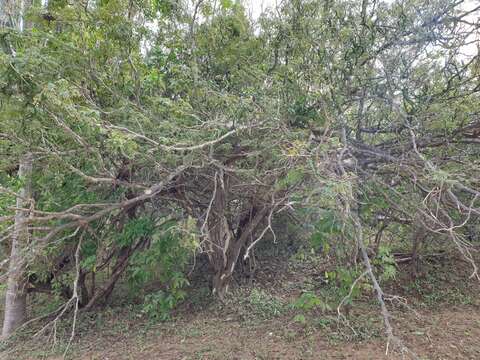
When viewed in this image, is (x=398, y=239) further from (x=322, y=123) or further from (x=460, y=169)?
(x=322, y=123)

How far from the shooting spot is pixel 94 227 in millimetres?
4008

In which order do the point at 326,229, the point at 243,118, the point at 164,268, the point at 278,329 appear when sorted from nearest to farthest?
1. the point at 326,229
2. the point at 243,118
3. the point at 278,329
4. the point at 164,268

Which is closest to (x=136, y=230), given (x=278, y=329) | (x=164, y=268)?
(x=164, y=268)

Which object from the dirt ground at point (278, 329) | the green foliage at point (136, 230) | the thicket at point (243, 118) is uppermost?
the thicket at point (243, 118)

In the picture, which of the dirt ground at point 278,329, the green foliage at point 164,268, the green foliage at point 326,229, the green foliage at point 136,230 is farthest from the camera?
the green foliage at point 136,230

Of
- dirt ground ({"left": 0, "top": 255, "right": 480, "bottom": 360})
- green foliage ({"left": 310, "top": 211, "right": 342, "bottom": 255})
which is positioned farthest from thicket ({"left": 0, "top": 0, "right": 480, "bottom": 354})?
dirt ground ({"left": 0, "top": 255, "right": 480, "bottom": 360})

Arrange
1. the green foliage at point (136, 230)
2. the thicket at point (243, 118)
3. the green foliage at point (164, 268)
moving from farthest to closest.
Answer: the green foliage at point (136, 230) → the green foliage at point (164, 268) → the thicket at point (243, 118)

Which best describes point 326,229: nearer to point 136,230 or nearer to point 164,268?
point 164,268

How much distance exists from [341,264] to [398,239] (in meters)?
1.94

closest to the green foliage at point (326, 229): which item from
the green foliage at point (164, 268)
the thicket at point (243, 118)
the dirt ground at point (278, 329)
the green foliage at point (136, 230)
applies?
the thicket at point (243, 118)

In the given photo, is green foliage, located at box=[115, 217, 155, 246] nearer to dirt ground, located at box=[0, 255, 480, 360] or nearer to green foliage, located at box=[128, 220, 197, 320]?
green foliage, located at box=[128, 220, 197, 320]

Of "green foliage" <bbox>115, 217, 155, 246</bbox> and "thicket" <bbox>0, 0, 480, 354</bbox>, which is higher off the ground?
"thicket" <bbox>0, 0, 480, 354</bbox>

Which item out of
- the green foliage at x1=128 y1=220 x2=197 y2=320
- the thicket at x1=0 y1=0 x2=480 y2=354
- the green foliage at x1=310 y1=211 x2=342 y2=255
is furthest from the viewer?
the green foliage at x1=128 y1=220 x2=197 y2=320

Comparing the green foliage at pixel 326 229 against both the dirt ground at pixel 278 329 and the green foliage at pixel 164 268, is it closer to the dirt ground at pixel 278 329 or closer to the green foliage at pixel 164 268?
the dirt ground at pixel 278 329
